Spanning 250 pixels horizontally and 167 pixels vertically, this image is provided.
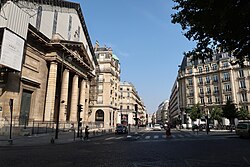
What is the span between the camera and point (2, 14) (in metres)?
23.5

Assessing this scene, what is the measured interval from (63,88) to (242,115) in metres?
39.6

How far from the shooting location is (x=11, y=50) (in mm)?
22594

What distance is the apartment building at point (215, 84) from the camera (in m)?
58.4

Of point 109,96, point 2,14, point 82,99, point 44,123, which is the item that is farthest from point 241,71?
point 2,14

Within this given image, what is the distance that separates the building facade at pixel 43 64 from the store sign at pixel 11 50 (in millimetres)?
178

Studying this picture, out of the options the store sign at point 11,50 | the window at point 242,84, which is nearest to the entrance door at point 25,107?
the store sign at point 11,50

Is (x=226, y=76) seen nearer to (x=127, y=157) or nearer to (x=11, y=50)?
(x=11, y=50)

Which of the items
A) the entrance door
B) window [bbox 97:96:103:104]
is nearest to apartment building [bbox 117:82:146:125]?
window [bbox 97:96:103:104]

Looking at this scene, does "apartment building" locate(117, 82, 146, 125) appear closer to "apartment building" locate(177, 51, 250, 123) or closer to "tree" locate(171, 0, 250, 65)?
"apartment building" locate(177, 51, 250, 123)

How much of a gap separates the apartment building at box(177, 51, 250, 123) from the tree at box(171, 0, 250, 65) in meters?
48.9

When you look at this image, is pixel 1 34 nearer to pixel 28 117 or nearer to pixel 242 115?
pixel 28 117

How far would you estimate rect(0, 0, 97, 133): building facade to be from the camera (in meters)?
24.1

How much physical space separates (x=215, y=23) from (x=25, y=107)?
86.9 ft

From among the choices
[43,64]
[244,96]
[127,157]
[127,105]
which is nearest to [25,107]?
[43,64]
